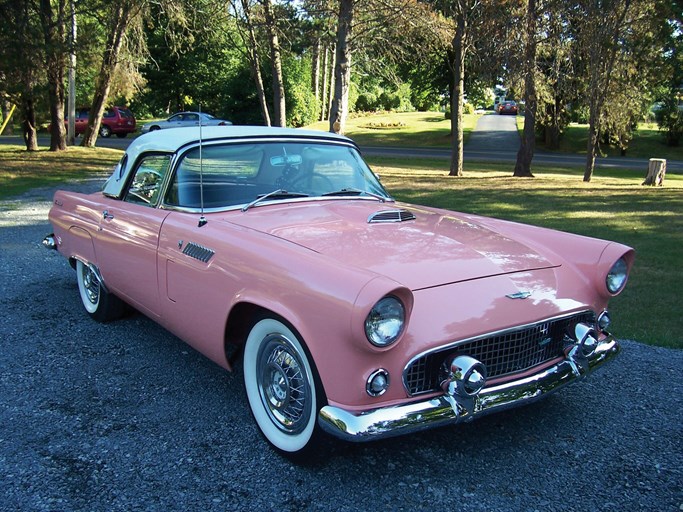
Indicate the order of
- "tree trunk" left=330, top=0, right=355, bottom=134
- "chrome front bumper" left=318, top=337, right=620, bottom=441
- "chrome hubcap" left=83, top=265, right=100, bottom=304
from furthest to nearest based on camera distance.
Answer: "tree trunk" left=330, top=0, right=355, bottom=134 → "chrome hubcap" left=83, top=265, right=100, bottom=304 → "chrome front bumper" left=318, top=337, right=620, bottom=441

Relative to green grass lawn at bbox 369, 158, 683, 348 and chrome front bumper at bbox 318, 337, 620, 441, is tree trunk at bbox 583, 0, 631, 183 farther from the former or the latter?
chrome front bumper at bbox 318, 337, 620, 441

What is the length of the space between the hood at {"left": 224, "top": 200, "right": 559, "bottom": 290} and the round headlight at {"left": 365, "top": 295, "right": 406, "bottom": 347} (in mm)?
227

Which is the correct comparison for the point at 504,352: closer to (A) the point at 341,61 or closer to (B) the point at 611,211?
(B) the point at 611,211

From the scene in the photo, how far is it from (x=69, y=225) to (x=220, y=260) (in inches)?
97.1

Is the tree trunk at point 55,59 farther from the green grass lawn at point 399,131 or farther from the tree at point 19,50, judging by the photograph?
the green grass lawn at point 399,131

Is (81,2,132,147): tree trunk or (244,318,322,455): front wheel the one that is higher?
(81,2,132,147): tree trunk

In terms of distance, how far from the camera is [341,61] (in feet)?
46.5

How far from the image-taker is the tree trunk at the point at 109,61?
20.9m

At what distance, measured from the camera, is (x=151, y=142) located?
4258mm

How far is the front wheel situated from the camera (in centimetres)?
263

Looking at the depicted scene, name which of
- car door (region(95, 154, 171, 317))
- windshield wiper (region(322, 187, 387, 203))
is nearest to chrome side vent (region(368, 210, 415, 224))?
windshield wiper (region(322, 187, 387, 203))

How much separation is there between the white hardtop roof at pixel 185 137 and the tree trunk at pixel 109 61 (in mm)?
17432

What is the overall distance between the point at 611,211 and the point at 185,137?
9312mm

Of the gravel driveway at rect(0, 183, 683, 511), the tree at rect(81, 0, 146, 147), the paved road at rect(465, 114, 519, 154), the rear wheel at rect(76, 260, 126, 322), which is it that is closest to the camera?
the gravel driveway at rect(0, 183, 683, 511)
